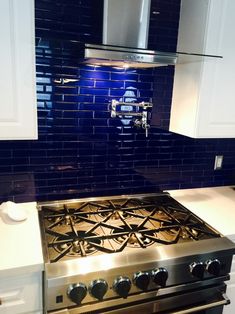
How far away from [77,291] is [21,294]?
0.24 meters

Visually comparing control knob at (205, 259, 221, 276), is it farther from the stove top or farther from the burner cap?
the burner cap

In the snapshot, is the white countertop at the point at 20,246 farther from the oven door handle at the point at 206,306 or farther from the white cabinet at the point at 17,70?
the oven door handle at the point at 206,306

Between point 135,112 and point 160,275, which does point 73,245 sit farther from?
point 135,112

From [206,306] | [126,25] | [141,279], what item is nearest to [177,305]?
[206,306]

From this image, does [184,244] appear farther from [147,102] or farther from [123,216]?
[147,102]

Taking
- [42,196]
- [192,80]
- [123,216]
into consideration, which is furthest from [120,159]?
[192,80]

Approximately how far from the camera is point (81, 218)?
143cm

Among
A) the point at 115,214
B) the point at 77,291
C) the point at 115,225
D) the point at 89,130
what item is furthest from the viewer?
the point at 89,130

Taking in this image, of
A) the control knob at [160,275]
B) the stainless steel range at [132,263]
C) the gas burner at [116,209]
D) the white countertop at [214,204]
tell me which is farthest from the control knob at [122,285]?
the white countertop at [214,204]

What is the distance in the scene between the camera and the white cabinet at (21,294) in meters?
1.06

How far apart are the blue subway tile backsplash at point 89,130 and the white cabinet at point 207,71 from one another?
138 mm

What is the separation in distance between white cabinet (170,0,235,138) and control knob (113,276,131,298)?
0.84 metres

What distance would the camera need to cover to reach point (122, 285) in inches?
42.5

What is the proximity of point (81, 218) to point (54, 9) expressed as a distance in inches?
42.7
